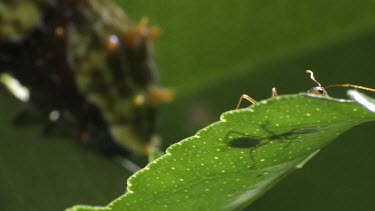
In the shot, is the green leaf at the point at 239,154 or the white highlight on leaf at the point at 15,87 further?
the white highlight on leaf at the point at 15,87

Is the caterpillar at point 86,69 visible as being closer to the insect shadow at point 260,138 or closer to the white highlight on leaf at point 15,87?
the white highlight on leaf at point 15,87

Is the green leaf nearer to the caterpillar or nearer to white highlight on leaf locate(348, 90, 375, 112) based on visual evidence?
white highlight on leaf locate(348, 90, 375, 112)

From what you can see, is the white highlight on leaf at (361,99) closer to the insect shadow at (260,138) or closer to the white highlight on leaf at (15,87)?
the insect shadow at (260,138)

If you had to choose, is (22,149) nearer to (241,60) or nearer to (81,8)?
(81,8)

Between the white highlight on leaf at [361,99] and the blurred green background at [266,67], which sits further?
the blurred green background at [266,67]

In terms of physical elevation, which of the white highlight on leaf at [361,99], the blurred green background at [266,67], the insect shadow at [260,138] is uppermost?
the blurred green background at [266,67]

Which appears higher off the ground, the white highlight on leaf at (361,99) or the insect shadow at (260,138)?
the insect shadow at (260,138)

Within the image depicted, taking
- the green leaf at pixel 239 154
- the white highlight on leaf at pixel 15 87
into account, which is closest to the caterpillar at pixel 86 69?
the white highlight on leaf at pixel 15 87
